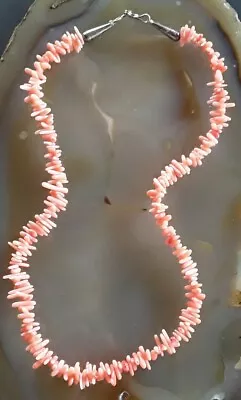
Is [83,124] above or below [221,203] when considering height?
above

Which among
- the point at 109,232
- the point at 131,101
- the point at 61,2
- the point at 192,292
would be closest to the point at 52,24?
the point at 61,2

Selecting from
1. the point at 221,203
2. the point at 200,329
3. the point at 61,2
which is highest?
the point at 61,2

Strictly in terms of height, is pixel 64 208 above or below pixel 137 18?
below

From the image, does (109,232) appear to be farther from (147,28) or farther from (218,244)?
(147,28)

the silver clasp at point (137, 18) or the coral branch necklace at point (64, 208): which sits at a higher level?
the silver clasp at point (137, 18)

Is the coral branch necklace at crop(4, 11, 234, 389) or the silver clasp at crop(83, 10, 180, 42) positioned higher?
the silver clasp at crop(83, 10, 180, 42)
